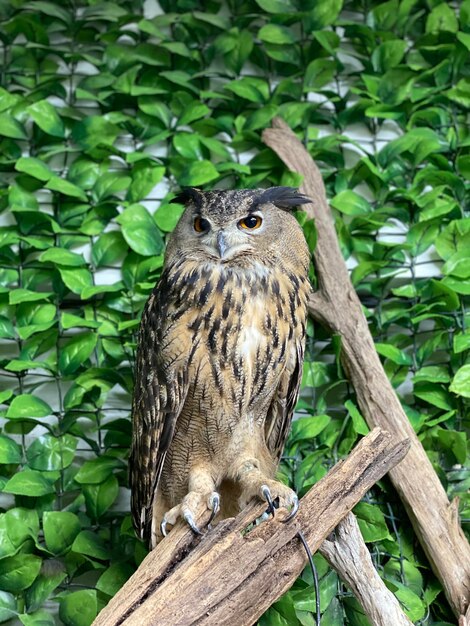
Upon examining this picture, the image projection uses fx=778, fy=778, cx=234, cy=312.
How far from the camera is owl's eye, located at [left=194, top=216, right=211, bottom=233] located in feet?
5.45

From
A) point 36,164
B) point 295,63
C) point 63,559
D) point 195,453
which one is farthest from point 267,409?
point 295,63

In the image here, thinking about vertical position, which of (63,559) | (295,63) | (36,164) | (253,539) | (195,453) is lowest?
(63,559)

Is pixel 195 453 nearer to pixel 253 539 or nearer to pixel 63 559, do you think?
pixel 253 539

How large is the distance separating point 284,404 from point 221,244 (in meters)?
0.42

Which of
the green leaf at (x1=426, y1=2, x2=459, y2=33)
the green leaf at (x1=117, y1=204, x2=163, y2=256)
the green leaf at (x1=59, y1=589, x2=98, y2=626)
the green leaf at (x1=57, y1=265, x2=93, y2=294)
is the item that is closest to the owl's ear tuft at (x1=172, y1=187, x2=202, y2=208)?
the green leaf at (x1=117, y1=204, x2=163, y2=256)

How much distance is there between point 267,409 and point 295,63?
48.4 inches

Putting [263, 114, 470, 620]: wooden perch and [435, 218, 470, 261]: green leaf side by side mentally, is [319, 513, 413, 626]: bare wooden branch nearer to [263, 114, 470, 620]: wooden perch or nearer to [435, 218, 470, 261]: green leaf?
[263, 114, 470, 620]: wooden perch

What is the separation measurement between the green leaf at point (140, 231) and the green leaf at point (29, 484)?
2.16ft

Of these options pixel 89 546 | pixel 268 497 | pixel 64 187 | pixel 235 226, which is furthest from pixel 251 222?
pixel 89 546

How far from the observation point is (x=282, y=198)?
1758 millimetres

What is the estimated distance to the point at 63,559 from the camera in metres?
1.96

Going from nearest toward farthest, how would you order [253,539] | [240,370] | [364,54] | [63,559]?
[253,539] < [240,370] < [63,559] < [364,54]

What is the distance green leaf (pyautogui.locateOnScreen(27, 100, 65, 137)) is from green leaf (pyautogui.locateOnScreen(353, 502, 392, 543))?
4.53 ft

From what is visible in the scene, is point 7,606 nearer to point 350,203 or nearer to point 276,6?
point 350,203
